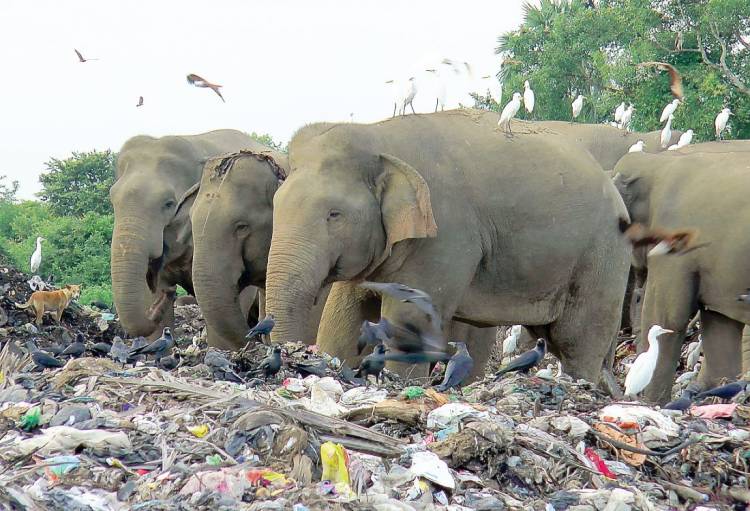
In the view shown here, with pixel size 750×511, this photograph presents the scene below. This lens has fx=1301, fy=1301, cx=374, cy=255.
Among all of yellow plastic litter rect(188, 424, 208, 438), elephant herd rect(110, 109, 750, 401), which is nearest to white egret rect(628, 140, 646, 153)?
elephant herd rect(110, 109, 750, 401)

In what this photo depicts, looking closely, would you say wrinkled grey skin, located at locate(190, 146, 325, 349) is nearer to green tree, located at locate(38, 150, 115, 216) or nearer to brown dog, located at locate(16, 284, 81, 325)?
brown dog, located at locate(16, 284, 81, 325)

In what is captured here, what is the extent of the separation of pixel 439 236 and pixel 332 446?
383 centimetres

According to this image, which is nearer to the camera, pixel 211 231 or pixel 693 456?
pixel 693 456

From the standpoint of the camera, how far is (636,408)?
6809mm

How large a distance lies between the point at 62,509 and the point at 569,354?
597 centimetres

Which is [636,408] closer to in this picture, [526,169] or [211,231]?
[526,169]

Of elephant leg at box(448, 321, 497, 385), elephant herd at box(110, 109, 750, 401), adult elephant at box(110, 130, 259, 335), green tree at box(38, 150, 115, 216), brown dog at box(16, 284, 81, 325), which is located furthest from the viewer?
green tree at box(38, 150, 115, 216)

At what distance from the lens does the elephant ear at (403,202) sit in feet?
28.1

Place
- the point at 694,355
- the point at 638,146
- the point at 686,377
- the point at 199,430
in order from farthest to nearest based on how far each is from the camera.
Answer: the point at 638,146, the point at 694,355, the point at 686,377, the point at 199,430

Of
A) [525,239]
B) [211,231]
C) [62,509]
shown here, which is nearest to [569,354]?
[525,239]

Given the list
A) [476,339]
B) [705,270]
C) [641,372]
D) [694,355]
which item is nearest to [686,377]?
[694,355]

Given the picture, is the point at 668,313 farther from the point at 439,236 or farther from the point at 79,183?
the point at 79,183

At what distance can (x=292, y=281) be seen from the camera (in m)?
8.27

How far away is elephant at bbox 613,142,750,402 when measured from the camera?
1047 cm
